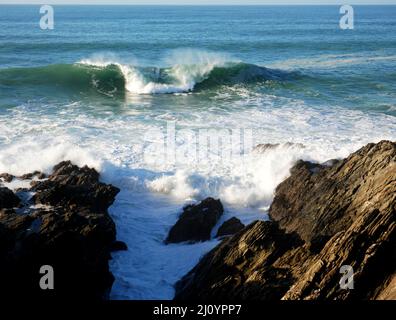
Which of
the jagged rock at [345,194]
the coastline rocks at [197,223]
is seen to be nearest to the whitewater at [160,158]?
the coastline rocks at [197,223]

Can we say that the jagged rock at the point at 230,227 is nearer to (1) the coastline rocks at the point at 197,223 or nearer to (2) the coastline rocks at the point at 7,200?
(1) the coastline rocks at the point at 197,223

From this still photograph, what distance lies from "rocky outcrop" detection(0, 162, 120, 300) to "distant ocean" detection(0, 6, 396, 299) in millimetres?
884

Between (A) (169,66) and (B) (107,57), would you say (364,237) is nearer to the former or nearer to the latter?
(A) (169,66)

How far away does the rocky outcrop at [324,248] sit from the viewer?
7051 millimetres

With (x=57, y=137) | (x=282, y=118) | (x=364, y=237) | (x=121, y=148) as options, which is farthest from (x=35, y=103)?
(x=364, y=237)

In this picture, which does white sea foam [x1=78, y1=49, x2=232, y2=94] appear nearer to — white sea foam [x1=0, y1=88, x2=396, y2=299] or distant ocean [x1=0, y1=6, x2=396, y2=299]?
distant ocean [x1=0, y1=6, x2=396, y2=299]

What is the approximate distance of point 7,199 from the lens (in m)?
10.2

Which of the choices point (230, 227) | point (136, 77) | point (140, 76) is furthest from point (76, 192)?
point (140, 76)

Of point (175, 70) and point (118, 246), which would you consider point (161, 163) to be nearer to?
point (118, 246)

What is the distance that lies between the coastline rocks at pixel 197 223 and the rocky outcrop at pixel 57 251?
1679 mm

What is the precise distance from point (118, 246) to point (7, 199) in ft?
8.08

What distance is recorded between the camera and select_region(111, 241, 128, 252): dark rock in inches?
416
